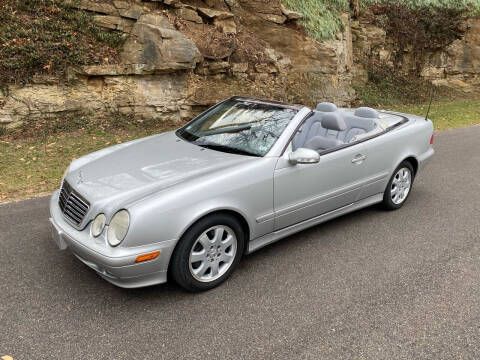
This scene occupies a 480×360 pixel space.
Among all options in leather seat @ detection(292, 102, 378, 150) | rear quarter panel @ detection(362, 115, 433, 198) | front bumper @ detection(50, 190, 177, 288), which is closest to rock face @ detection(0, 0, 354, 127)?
leather seat @ detection(292, 102, 378, 150)

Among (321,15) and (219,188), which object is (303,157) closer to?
(219,188)

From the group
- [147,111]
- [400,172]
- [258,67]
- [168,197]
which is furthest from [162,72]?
[168,197]

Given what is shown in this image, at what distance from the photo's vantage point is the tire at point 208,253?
10.2 ft

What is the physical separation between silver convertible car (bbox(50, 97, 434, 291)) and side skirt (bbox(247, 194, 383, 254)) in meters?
0.01

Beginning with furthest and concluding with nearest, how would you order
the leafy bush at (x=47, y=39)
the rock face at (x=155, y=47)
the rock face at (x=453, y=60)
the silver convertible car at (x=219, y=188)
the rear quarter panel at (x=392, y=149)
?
1. the rock face at (x=453, y=60)
2. the rock face at (x=155, y=47)
3. the leafy bush at (x=47, y=39)
4. the rear quarter panel at (x=392, y=149)
5. the silver convertible car at (x=219, y=188)

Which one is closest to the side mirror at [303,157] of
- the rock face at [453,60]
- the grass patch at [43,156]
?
the grass patch at [43,156]

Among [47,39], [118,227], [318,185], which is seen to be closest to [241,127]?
[318,185]

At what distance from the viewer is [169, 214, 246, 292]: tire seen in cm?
312

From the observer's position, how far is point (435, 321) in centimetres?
298

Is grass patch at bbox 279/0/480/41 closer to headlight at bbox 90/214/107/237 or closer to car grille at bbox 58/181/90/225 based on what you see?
car grille at bbox 58/181/90/225

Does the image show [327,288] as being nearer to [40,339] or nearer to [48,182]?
[40,339]

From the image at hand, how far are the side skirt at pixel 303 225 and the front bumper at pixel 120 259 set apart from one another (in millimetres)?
881

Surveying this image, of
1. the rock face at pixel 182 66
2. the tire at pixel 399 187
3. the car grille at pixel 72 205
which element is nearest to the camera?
the car grille at pixel 72 205

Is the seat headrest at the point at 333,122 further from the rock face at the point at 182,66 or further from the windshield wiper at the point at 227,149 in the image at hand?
the rock face at the point at 182,66
